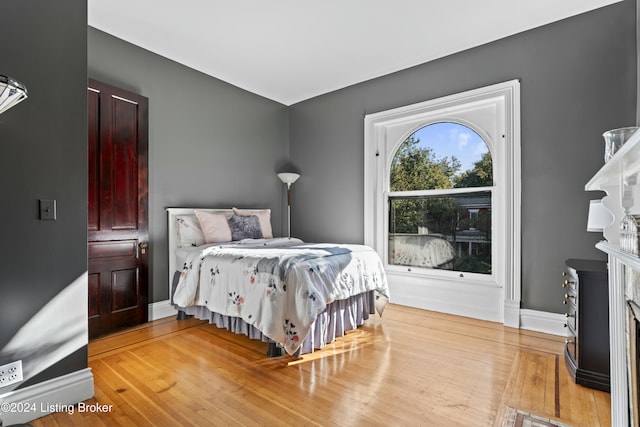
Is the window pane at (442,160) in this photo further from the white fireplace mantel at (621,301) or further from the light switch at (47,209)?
the light switch at (47,209)

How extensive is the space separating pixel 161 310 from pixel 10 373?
1.78 meters

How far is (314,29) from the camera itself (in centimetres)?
312

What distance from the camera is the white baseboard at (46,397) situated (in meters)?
1.65

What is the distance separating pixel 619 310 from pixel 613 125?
1.99 m

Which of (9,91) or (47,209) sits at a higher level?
(9,91)

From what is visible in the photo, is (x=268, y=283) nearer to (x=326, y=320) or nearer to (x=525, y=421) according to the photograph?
(x=326, y=320)

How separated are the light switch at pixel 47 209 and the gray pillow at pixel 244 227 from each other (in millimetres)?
1912

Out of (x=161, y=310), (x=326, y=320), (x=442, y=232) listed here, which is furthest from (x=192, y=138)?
(x=442, y=232)

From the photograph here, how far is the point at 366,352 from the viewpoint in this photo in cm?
254

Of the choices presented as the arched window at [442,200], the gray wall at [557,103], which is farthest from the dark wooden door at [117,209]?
the gray wall at [557,103]

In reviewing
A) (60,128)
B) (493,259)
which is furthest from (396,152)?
(60,128)

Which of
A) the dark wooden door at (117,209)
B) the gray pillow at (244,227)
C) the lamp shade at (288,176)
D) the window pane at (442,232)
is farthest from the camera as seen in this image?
the lamp shade at (288,176)

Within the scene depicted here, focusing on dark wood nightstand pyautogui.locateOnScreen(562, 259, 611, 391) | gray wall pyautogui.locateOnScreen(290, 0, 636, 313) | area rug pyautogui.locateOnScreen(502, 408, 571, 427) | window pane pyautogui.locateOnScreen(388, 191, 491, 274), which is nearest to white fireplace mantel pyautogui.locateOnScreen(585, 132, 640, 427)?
area rug pyautogui.locateOnScreen(502, 408, 571, 427)

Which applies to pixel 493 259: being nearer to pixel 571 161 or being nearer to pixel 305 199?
pixel 571 161
